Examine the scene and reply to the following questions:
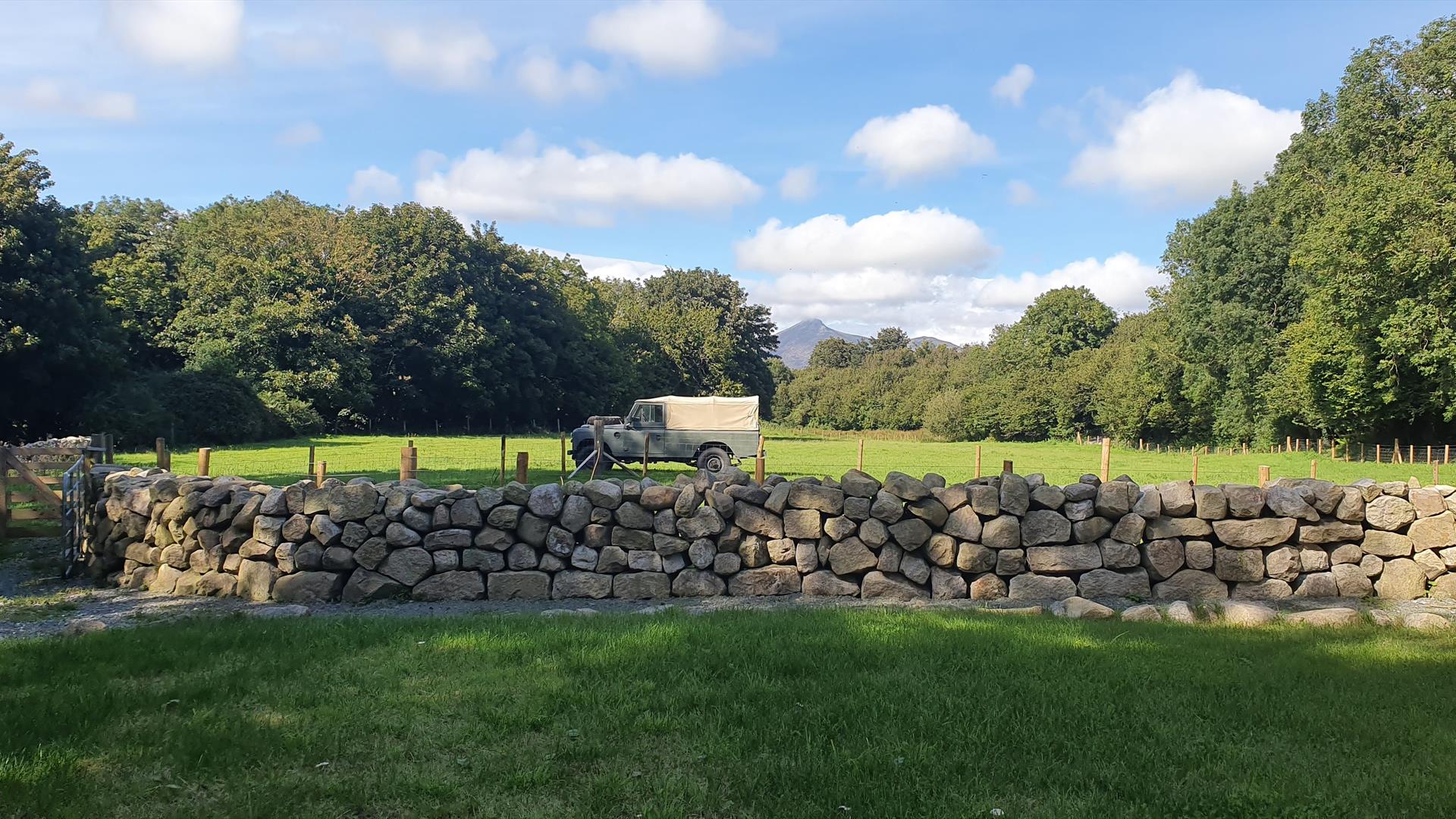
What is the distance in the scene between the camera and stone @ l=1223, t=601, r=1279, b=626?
7.53m

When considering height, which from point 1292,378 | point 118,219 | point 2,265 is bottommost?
point 1292,378

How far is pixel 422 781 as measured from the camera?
404 cm

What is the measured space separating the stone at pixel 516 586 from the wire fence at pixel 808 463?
114 inches

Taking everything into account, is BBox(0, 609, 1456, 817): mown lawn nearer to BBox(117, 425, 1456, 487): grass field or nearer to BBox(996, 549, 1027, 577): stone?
BBox(996, 549, 1027, 577): stone

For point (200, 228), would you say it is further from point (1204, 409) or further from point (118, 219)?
point (1204, 409)

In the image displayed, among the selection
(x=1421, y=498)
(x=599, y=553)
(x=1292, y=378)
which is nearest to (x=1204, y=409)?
(x=1292, y=378)

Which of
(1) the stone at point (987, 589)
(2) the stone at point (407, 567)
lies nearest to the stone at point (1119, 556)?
(1) the stone at point (987, 589)

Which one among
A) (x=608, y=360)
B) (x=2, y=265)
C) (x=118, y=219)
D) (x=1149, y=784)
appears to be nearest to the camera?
(x=1149, y=784)

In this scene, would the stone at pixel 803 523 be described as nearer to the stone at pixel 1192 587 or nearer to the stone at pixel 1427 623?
the stone at pixel 1192 587

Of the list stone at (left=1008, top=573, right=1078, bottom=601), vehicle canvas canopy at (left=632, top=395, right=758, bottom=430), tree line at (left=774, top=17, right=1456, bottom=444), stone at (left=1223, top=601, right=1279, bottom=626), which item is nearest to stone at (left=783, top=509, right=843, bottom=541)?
stone at (left=1008, top=573, right=1078, bottom=601)

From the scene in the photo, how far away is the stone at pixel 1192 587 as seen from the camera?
9438mm

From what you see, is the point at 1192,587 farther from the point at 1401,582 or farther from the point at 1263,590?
the point at 1401,582

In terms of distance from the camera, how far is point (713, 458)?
82.4 feet

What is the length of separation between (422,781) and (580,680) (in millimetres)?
1530
